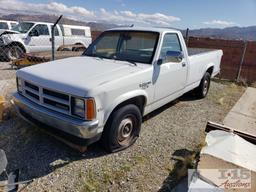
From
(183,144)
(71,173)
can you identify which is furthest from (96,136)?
(183,144)

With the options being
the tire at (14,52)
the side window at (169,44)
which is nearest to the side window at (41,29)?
the tire at (14,52)

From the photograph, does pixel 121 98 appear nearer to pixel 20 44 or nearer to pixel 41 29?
pixel 20 44

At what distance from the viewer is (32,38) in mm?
11711

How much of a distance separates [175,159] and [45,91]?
211 centimetres

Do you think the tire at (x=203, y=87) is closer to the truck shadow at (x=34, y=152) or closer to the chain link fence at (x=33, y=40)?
the truck shadow at (x=34, y=152)

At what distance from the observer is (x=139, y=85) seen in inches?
140

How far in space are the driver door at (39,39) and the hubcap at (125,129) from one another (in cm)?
966

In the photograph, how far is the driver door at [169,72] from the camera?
408 cm

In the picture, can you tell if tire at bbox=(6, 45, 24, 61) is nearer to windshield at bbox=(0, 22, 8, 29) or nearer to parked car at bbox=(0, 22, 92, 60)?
parked car at bbox=(0, 22, 92, 60)

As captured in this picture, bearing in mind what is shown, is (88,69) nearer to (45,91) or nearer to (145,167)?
(45,91)

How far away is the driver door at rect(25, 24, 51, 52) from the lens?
11695 mm

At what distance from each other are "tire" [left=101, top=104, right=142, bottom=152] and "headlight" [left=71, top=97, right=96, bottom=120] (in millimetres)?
419

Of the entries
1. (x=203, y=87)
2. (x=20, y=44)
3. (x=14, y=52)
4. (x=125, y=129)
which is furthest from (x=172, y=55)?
(x=14, y=52)

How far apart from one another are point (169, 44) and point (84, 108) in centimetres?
241
